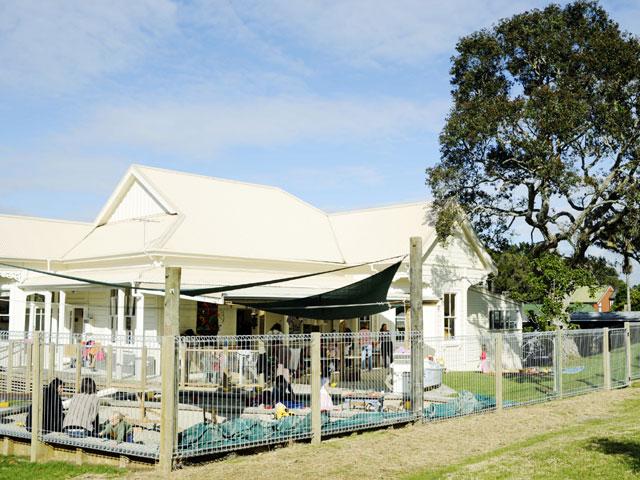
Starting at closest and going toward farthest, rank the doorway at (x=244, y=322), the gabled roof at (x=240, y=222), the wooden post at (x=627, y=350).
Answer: the wooden post at (x=627, y=350) < the gabled roof at (x=240, y=222) < the doorway at (x=244, y=322)

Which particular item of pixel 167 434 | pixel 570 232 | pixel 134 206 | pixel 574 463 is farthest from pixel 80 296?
pixel 574 463

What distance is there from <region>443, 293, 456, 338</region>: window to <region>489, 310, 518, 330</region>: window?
2.15 metres

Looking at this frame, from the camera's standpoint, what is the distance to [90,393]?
11.1 m

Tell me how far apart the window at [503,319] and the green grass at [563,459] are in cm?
1497

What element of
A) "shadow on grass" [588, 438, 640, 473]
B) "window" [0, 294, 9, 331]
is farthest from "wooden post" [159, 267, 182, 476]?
"window" [0, 294, 9, 331]

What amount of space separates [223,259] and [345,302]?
21.4 ft

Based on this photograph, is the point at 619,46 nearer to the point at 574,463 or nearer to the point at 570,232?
the point at 570,232

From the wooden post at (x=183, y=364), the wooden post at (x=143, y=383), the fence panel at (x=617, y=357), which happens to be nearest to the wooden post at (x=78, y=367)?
the wooden post at (x=143, y=383)

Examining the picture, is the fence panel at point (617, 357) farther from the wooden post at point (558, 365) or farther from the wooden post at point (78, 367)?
the wooden post at point (78, 367)

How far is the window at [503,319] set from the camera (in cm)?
2627

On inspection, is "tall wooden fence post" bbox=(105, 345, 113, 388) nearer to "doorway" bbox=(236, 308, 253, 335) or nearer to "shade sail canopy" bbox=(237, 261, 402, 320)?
"shade sail canopy" bbox=(237, 261, 402, 320)

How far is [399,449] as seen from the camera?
10.6 meters

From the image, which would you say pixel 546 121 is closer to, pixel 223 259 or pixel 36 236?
pixel 223 259

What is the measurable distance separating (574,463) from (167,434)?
5.26 metres
